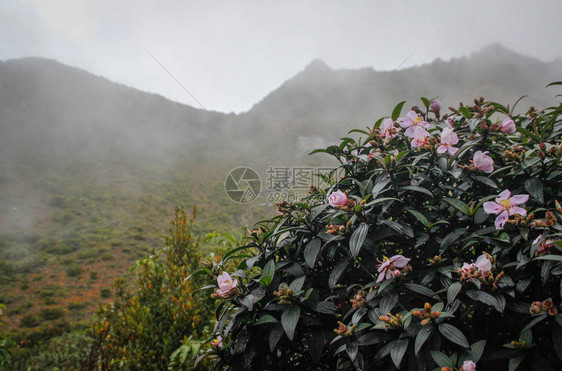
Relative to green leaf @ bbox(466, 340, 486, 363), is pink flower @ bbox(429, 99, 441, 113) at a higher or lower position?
higher

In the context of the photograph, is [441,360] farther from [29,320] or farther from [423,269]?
[29,320]

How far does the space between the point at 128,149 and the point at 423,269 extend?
21.6m

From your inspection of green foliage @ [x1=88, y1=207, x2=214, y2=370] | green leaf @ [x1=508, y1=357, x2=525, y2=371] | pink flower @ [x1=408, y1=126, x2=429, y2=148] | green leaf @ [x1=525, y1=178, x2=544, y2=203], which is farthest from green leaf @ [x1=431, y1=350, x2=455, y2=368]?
green foliage @ [x1=88, y1=207, x2=214, y2=370]

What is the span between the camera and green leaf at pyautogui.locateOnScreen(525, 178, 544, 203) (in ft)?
2.50

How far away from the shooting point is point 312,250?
2.76ft

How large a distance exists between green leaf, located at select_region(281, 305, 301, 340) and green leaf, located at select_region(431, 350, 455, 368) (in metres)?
0.32

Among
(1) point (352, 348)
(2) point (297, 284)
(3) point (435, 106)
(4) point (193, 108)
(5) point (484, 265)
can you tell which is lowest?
(1) point (352, 348)

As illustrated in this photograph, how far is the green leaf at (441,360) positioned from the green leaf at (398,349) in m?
0.06

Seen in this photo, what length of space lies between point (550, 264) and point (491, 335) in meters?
0.28

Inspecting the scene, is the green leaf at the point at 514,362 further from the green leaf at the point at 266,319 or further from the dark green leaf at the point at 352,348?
the green leaf at the point at 266,319

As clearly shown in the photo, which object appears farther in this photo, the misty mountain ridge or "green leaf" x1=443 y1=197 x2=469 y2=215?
the misty mountain ridge

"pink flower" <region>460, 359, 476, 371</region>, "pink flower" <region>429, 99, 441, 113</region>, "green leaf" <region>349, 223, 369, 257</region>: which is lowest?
"pink flower" <region>460, 359, 476, 371</region>

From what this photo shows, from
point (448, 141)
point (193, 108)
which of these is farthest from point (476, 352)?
point (193, 108)

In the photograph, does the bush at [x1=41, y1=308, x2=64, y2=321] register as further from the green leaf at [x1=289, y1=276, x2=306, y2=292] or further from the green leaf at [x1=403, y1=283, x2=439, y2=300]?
the green leaf at [x1=403, y1=283, x2=439, y2=300]
